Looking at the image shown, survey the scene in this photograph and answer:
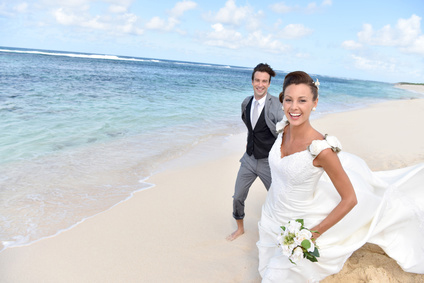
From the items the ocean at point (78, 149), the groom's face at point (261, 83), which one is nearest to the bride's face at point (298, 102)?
the groom's face at point (261, 83)

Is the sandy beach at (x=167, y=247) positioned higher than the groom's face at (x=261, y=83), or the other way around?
the groom's face at (x=261, y=83)

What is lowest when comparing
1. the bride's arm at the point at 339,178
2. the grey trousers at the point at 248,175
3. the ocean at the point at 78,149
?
the ocean at the point at 78,149

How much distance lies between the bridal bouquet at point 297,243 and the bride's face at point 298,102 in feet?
2.64

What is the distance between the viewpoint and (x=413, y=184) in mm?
3314

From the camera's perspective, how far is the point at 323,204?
2.55 metres

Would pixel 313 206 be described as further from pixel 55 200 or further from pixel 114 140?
pixel 114 140

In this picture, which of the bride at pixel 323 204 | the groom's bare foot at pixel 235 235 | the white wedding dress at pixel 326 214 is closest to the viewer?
the bride at pixel 323 204

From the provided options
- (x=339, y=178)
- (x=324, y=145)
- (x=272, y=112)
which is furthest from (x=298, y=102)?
(x=272, y=112)

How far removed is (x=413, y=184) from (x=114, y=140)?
7428mm

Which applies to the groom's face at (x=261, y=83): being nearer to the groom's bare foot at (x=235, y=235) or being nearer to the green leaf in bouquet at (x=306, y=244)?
the groom's bare foot at (x=235, y=235)

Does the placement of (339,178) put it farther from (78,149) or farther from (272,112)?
(78,149)

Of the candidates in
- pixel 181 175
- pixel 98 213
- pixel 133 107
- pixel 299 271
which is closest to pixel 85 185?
pixel 98 213

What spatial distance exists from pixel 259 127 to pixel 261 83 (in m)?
0.54

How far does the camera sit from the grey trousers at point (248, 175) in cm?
374
